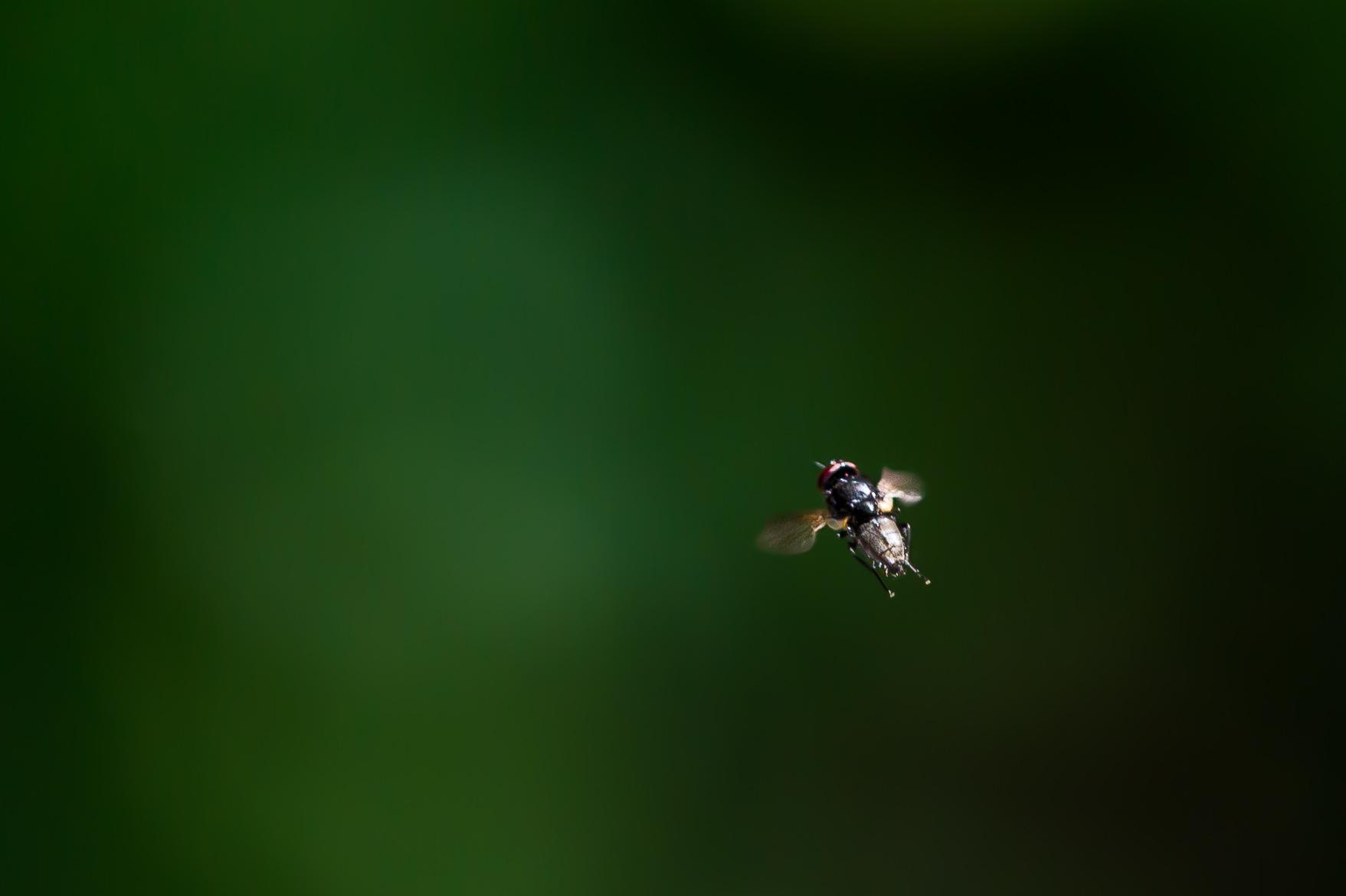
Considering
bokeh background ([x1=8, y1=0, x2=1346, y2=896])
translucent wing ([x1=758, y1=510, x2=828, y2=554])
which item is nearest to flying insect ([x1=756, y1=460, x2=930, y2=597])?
translucent wing ([x1=758, y1=510, x2=828, y2=554])

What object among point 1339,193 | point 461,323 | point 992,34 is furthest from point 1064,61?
point 461,323

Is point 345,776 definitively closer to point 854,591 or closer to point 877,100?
point 854,591

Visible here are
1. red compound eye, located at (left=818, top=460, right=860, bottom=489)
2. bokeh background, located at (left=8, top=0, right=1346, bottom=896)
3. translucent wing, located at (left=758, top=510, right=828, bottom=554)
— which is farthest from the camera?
bokeh background, located at (left=8, top=0, right=1346, bottom=896)

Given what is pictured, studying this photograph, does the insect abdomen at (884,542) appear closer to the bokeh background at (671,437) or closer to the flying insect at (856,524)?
the flying insect at (856,524)

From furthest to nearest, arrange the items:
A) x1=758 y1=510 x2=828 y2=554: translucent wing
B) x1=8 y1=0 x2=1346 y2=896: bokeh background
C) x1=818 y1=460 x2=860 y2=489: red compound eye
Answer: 1. x1=8 y1=0 x2=1346 y2=896: bokeh background
2. x1=818 y1=460 x2=860 y2=489: red compound eye
3. x1=758 y1=510 x2=828 y2=554: translucent wing

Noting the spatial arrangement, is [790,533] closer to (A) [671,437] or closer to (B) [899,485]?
A: (B) [899,485]

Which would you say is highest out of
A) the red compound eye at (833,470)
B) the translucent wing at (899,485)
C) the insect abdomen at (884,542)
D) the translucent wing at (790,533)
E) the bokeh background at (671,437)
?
the bokeh background at (671,437)

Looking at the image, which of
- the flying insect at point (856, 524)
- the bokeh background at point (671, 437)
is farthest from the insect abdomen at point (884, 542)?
the bokeh background at point (671, 437)

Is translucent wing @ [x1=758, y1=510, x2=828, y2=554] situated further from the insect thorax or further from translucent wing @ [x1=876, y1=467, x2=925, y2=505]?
translucent wing @ [x1=876, y1=467, x2=925, y2=505]
